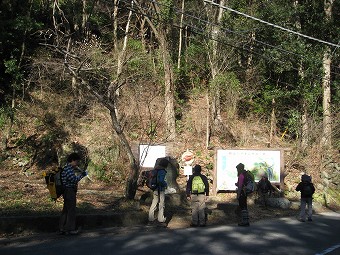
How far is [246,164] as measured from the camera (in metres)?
18.6

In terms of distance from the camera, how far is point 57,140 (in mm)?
22078

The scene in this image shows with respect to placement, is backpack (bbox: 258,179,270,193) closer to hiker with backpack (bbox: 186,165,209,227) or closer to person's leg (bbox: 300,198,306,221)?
person's leg (bbox: 300,198,306,221)

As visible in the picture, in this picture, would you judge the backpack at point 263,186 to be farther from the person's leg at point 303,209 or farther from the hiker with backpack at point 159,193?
the hiker with backpack at point 159,193

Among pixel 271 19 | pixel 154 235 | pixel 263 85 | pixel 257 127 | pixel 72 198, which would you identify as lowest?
pixel 154 235

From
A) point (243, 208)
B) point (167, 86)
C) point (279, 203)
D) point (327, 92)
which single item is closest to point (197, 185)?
point (243, 208)

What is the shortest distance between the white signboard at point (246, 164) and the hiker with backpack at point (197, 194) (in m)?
5.89

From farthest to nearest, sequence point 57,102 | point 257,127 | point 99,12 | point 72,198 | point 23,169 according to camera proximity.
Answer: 1. point 99,12
2. point 257,127
3. point 57,102
4. point 23,169
5. point 72,198

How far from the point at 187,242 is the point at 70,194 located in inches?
109

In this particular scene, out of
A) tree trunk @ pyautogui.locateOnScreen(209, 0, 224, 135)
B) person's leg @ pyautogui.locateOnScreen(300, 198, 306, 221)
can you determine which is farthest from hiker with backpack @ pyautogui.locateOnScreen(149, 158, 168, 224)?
tree trunk @ pyautogui.locateOnScreen(209, 0, 224, 135)

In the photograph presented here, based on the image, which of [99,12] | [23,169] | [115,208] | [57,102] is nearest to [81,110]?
[57,102]

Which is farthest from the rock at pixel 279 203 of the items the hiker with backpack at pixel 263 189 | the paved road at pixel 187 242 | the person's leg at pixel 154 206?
the person's leg at pixel 154 206

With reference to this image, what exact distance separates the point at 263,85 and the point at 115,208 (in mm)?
17801

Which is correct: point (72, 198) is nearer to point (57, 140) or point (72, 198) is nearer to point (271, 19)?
point (57, 140)

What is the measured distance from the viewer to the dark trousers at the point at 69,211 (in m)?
10.1
